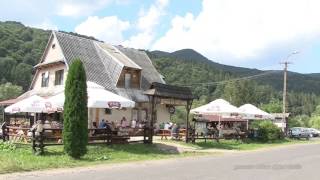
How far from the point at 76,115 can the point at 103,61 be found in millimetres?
23224

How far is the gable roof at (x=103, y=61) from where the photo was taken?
43.3 m

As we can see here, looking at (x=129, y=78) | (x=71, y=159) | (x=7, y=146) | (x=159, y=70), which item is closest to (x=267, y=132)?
(x=129, y=78)

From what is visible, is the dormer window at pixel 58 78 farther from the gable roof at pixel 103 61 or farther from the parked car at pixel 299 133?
the parked car at pixel 299 133

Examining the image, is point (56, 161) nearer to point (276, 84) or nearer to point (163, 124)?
point (163, 124)

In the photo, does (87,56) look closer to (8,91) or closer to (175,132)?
(175,132)

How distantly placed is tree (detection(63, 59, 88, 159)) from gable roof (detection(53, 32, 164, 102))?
60.2 feet

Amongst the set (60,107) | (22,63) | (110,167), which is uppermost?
(22,63)

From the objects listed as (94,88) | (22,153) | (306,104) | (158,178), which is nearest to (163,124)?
(94,88)

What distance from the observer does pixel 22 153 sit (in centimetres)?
2269

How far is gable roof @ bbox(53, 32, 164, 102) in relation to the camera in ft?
142

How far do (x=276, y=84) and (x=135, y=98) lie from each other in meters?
158

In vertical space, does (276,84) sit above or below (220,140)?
above

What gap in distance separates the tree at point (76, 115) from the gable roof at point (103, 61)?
18.4m

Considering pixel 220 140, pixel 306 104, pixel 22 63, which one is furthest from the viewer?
pixel 306 104
